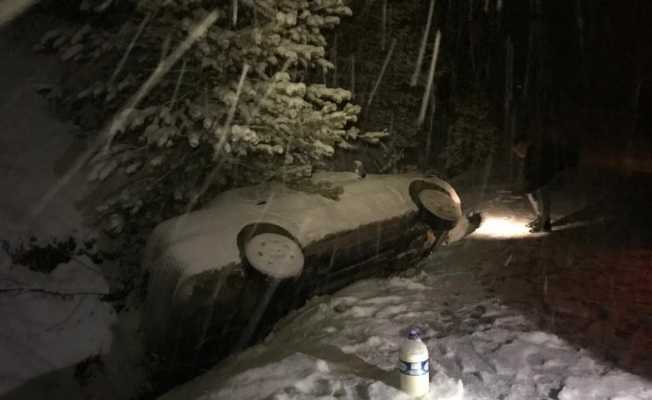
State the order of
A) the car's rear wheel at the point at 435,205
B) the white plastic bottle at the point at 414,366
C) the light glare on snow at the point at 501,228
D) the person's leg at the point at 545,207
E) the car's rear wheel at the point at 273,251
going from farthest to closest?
the light glare on snow at the point at 501,228 < the person's leg at the point at 545,207 < the car's rear wheel at the point at 435,205 < the car's rear wheel at the point at 273,251 < the white plastic bottle at the point at 414,366

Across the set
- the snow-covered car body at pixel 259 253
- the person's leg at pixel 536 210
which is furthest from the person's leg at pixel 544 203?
the snow-covered car body at pixel 259 253

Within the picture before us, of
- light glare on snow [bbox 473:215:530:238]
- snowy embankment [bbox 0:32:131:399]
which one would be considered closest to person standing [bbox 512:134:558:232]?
light glare on snow [bbox 473:215:530:238]

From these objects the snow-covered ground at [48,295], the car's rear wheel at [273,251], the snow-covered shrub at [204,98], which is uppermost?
the snow-covered shrub at [204,98]

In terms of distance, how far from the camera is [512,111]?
52.2 ft

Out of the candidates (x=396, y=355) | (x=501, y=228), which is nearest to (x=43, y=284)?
(x=396, y=355)

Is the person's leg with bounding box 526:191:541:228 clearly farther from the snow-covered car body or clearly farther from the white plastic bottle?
the white plastic bottle

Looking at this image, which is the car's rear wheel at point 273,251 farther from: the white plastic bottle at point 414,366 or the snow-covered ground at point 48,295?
the snow-covered ground at point 48,295

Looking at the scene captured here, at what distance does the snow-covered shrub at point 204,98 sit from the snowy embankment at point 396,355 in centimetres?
200

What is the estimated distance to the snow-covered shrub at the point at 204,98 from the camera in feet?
20.2

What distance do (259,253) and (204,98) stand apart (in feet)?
6.47

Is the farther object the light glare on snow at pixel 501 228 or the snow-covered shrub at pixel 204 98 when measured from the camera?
the light glare on snow at pixel 501 228

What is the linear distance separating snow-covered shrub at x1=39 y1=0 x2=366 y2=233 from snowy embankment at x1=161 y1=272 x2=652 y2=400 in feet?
6.55

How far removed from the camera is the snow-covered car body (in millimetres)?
5453

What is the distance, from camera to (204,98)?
6.36 metres
